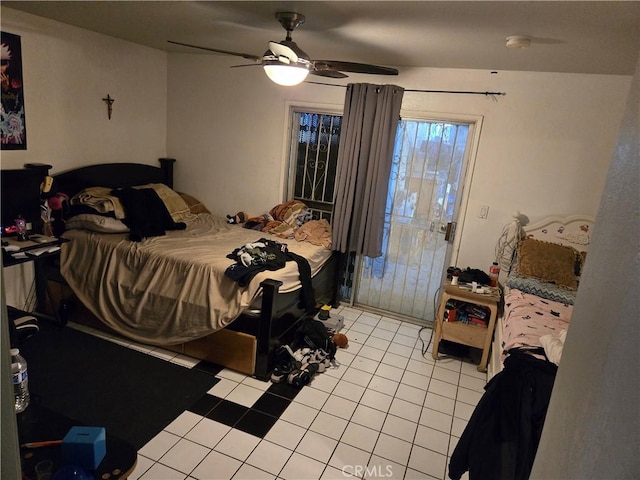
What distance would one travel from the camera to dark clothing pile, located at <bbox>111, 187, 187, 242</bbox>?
352cm

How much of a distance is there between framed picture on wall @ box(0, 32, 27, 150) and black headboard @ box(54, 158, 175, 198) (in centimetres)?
45

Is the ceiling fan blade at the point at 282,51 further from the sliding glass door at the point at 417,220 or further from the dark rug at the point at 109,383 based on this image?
the dark rug at the point at 109,383

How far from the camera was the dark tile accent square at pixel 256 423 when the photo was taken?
2462 mm

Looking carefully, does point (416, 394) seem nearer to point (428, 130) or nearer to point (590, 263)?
point (428, 130)

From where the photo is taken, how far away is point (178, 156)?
4.72 metres

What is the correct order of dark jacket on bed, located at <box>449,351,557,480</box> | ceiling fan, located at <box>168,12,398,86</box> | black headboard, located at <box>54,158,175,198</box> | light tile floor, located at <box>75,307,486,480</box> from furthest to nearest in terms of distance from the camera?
black headboard, located at <box>54,158,175,198</box> → ceiling fan, located at <box>168,12,398,86</box> → light tile floor, located at <box>75,307,486,480</box> → dark jacket on bed, located at <box>449,351,557,480</box>

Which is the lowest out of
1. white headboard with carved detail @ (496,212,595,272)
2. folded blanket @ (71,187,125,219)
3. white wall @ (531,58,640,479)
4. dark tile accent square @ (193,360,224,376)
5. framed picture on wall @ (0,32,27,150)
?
dark tile accent square @ (193,360,224,376)

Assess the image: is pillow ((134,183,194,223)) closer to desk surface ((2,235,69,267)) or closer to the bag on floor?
desk surface ((2,235,69,267))

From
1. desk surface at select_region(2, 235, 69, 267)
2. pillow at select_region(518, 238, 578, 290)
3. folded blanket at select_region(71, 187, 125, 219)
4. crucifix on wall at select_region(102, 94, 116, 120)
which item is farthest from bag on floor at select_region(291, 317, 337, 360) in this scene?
crucifix on wall at select_region(102, 94, 116, 120)

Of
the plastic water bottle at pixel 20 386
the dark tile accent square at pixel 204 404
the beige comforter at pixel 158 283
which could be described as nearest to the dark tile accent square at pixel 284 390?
the dark tile accent square at pixel 204 404

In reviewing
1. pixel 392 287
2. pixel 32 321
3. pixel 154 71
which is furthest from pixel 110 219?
pixel 392 287

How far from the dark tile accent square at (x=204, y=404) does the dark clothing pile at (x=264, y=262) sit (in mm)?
741

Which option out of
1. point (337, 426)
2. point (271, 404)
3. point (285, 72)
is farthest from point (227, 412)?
point (285, 72)

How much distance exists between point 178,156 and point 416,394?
348 cm
